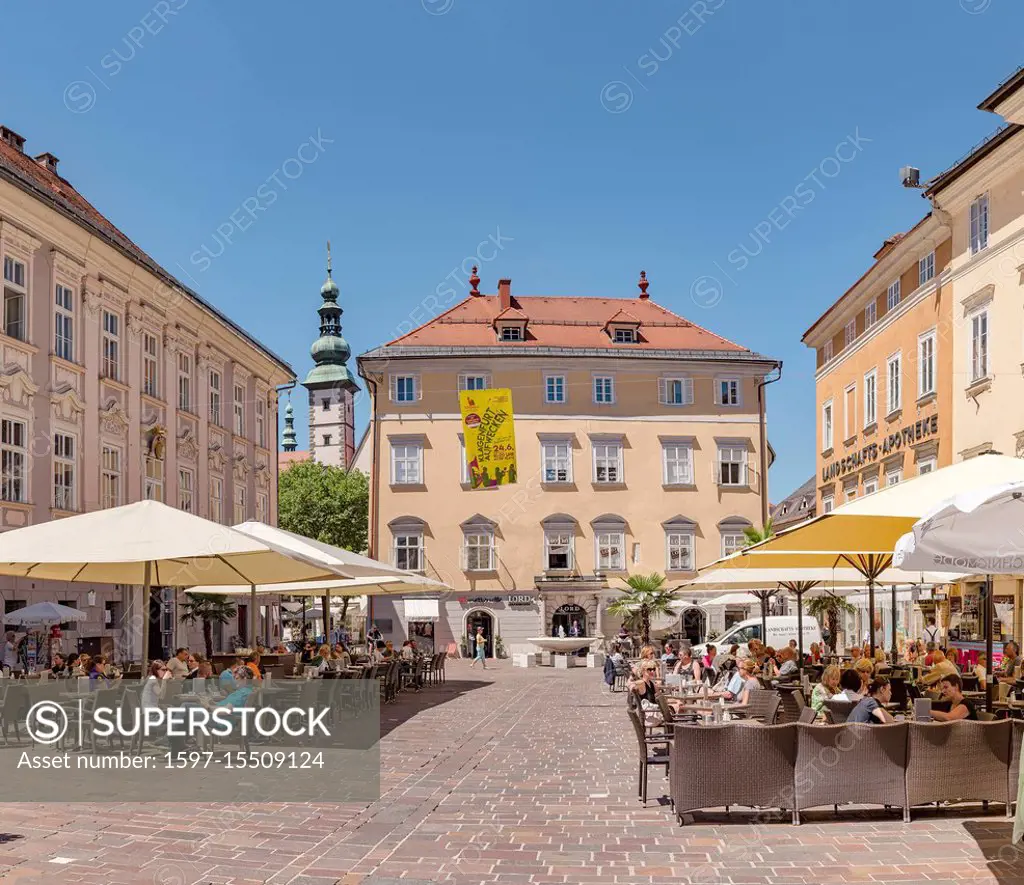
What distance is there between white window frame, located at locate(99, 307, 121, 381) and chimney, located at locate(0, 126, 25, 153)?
5853 millimetres

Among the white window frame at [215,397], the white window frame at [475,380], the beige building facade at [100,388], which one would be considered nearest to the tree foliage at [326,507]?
the white window frame at [475,380]

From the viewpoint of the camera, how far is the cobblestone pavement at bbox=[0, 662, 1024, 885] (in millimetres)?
8125

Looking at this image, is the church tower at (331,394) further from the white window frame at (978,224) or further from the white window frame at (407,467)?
the white window frame at (978,224)

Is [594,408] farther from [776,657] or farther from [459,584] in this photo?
[776,657]

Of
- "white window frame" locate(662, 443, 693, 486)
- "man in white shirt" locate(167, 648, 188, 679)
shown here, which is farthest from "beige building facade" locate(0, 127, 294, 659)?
"white window frame" locate(662, 443, 693, 486)

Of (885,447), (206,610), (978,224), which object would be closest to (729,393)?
(885,447)

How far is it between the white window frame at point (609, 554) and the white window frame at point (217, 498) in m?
18.7

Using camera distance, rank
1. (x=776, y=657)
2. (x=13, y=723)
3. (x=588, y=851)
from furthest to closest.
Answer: (x=776, y=657) → (x=13, y=723) → (x=588, y=851)

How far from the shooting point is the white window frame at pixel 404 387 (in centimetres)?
5347

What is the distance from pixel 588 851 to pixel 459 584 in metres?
43.8

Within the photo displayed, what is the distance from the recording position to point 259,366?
148ft

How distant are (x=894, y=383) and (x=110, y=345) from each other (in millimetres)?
22208

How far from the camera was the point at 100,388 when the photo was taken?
30.7m

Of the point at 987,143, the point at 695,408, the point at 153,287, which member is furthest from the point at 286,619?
the point at 987,143
